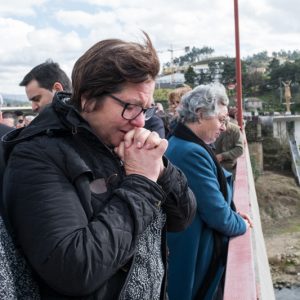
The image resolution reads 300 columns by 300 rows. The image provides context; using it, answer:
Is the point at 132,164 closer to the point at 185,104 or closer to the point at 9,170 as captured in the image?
the point at 9,170

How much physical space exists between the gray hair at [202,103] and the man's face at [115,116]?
1.29 meters

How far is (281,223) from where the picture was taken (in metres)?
27.6

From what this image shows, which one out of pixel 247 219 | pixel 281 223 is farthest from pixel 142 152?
pixel 281 223

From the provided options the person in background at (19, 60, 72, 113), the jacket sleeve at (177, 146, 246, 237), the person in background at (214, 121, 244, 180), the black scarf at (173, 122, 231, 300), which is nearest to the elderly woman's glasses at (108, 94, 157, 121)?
the jacket sleeve at (177, 146, 246, 237)

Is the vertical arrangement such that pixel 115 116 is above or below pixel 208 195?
above

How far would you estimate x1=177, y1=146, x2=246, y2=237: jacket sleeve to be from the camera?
2.61m

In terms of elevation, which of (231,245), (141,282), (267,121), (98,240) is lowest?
(267,121)

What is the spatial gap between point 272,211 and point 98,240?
92.7ft

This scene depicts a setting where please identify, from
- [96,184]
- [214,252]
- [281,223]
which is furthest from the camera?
[281,223]

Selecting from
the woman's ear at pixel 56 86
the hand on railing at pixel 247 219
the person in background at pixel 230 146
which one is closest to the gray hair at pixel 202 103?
the hand on railing at pixel 247 219

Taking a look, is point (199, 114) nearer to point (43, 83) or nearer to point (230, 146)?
point (43, 83)

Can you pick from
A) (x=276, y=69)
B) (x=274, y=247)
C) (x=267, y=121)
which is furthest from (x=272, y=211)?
(x=276, y=69)

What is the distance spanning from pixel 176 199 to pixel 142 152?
0.99ft

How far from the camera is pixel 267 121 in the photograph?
1747 inches
